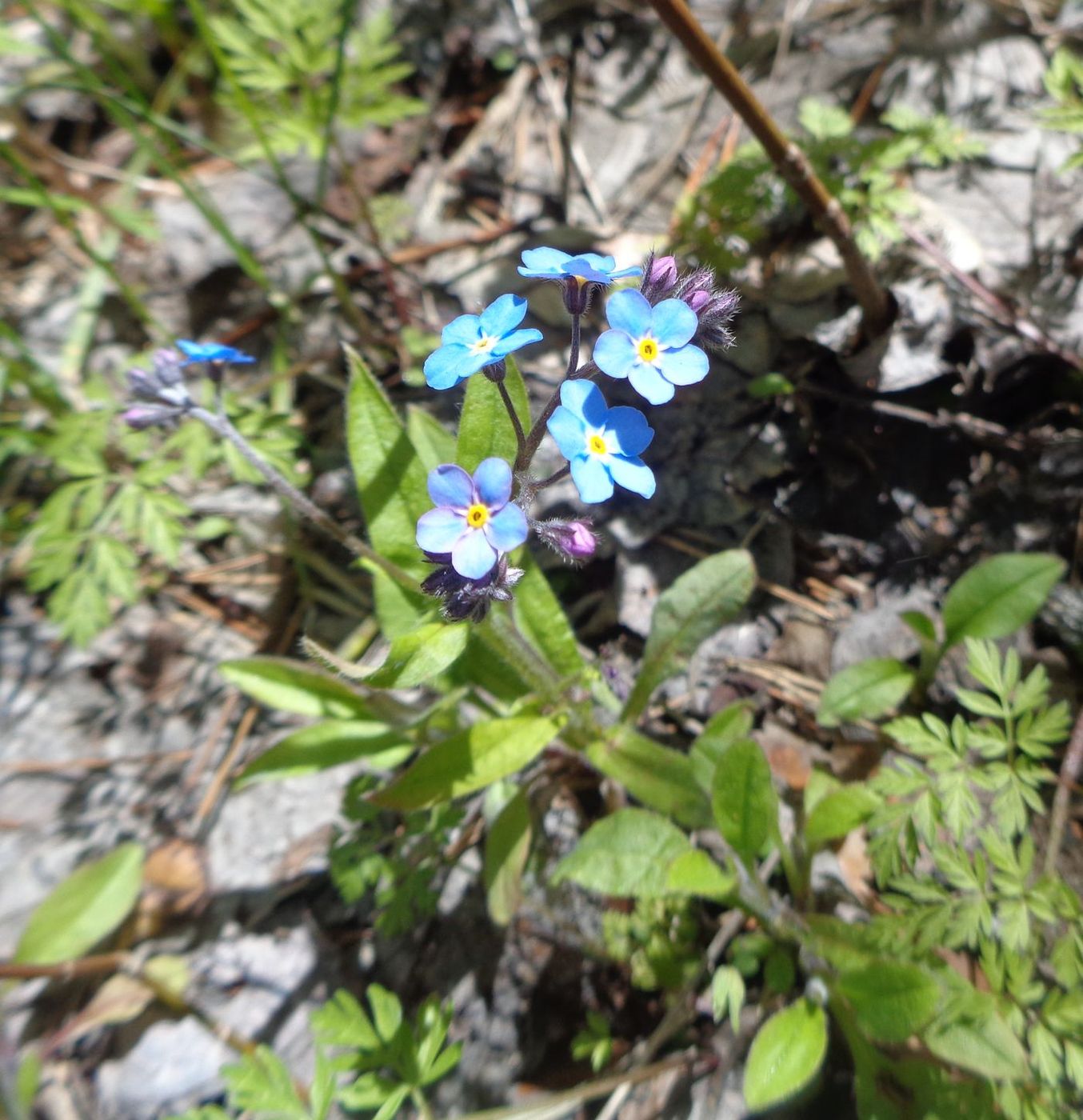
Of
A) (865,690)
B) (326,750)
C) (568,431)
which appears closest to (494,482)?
(568,431)

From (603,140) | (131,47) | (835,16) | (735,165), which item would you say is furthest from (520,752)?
(131,47)

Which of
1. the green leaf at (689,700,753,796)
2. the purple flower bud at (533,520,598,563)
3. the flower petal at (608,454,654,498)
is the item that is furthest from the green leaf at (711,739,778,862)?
the flower petal at (608,454,654,498)

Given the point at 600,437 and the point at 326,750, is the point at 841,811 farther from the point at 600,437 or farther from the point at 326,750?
the point at 326,750

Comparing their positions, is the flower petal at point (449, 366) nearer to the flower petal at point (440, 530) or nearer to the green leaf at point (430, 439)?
the flower petal at point (440, 530)

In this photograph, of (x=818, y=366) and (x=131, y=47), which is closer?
(x=818, y=366)

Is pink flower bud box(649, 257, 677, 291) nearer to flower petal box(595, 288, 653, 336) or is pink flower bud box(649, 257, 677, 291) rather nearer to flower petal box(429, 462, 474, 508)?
flower petal box(595, 288, 653, 336)

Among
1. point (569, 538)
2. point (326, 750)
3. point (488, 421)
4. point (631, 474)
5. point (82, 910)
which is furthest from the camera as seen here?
point (82, 910)

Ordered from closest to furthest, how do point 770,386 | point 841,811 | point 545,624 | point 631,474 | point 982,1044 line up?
point 631,474, point 982,1044, point 841,811, point 545,624, point 770,386

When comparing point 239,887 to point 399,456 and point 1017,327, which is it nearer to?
point 399,456
